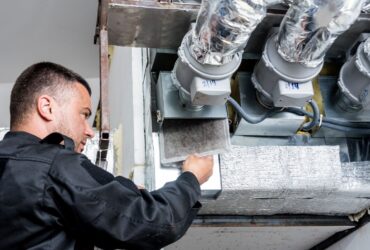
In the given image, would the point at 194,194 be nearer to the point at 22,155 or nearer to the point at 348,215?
the point at 22,155

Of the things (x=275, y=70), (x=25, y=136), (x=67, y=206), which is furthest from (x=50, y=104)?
(x=275, y=70)

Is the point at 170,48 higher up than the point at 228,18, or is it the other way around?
the point at 228,18

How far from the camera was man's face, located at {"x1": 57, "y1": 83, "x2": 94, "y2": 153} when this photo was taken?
4.16ft

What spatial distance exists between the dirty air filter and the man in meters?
0.33

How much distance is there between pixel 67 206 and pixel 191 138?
1.87 feet

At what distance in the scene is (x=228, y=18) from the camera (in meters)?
1.33

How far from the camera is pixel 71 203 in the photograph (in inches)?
41.9

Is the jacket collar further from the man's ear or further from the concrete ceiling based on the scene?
the concrete ceiling

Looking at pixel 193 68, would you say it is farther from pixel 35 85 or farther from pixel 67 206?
pixel 67 206

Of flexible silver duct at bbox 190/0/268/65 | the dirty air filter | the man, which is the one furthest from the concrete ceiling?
the man

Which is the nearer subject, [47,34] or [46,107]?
[46,107]

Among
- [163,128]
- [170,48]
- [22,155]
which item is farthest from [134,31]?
[22,155]

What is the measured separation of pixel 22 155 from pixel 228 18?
1.80 ft

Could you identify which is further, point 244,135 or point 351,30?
point 244,135
